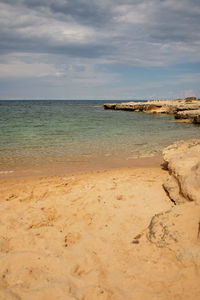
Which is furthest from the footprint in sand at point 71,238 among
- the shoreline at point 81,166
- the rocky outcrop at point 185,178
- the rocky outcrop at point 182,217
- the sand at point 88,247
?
the shoreline at point 81,166

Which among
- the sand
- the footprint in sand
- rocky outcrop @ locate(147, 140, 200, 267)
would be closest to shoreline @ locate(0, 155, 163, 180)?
the sand

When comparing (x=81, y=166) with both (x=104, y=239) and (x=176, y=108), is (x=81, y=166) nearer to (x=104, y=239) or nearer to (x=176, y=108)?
(x=104, y=239)

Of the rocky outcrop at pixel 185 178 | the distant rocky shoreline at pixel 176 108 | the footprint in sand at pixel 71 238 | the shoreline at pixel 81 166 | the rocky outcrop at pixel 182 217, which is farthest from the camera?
the distant rocky shoreline at pixel 176 108

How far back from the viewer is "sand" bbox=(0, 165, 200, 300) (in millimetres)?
2879

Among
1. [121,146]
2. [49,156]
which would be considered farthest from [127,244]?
[121,146]

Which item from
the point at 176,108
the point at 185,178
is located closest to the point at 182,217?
the point at 185,178

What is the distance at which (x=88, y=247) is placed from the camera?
12.3ft

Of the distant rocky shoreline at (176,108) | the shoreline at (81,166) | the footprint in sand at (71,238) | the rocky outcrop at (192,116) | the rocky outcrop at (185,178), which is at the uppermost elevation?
the distant rocky shoreline at (176,108)

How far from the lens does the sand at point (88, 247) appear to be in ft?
9.45

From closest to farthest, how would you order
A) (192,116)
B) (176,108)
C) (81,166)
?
(81,166), (192,116), (176,108)

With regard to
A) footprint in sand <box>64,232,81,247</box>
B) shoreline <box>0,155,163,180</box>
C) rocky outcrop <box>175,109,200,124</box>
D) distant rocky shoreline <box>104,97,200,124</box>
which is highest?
distant rocky shoreline <box>104,97,200,124</box>

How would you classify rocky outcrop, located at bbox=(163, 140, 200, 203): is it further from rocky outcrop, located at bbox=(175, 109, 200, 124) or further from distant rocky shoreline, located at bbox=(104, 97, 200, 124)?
distant rocky shoreline, located at bbox=(104, 97, 200, 124)

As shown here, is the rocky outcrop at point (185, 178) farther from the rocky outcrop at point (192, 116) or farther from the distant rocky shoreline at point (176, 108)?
the distant rocky shoreline at point (176, 108)

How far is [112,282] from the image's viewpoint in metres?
3.01
